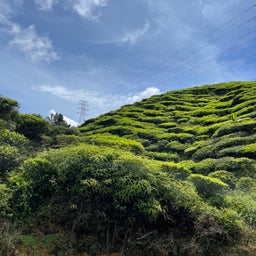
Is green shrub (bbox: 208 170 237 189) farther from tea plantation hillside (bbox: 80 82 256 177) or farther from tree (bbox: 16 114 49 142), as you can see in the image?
tree (bbox: 16 114 49 142)

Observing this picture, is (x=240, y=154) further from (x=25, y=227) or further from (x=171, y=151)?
(x=25, y=227)

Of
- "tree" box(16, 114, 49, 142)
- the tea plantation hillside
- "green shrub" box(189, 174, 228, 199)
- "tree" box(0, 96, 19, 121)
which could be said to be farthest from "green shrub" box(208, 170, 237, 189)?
"tree" box(0, 96, 19, 121)

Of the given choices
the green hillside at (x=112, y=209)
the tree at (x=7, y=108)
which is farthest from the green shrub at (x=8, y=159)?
the tree at (x=7, y=108)

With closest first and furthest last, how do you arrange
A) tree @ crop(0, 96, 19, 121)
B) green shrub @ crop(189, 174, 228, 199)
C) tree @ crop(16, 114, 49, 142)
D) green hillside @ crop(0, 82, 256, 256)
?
green hillside @ crop(0, 82, 256, 256)
green shrub @ crop(189, 174, 228, 199)
tree @ crop(0, 96, 19, 121)
tree @ crop(16, 114, 49, 142)

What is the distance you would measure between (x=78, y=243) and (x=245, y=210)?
472cm

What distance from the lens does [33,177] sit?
9172 mm

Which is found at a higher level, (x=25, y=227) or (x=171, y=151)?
(x=171, y=151)

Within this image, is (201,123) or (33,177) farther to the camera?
(201,123)

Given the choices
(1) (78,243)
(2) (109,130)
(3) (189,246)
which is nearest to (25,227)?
(1) (78,243)

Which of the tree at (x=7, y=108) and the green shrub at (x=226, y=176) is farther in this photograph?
the tree at (x=7, y=108)

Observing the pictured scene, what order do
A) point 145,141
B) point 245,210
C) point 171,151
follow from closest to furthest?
point 245,210 < point 171,151 < point 145,141

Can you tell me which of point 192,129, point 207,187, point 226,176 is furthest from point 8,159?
point 192,129

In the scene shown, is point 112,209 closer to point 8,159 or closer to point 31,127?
point 8,159

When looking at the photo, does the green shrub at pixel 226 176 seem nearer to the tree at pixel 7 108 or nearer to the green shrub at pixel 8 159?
the green shrub at pixel 8 159
